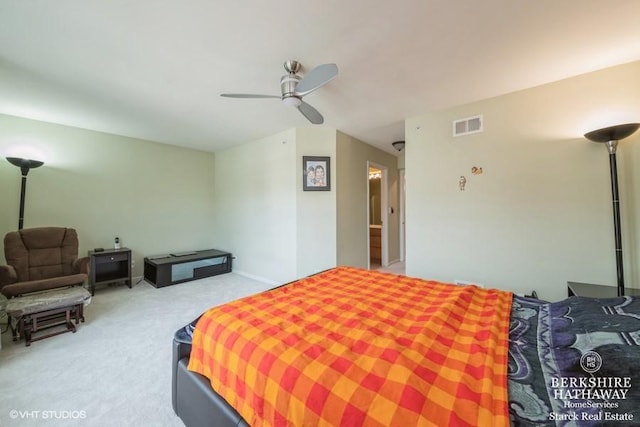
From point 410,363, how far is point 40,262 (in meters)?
4.47

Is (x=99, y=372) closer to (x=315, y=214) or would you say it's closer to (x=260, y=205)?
(x=315, y=214)

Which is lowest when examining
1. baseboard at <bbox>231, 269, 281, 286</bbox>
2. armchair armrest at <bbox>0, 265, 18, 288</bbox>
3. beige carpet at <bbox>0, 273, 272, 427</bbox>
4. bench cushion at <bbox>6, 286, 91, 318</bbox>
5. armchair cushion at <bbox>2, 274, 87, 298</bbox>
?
beige carpet at <bbox>0, 273, 272, 427</bbox>

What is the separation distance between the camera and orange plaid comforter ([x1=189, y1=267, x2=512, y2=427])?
0.78 meters

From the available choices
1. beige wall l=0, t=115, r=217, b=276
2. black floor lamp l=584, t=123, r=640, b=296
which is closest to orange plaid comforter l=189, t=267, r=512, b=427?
black floor lamp l=584, t=123, r=640, b=296

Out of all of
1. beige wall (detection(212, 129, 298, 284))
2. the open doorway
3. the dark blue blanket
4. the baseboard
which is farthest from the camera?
the open doorway

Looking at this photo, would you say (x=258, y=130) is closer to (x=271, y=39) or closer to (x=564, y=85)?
(x=271, y=39)

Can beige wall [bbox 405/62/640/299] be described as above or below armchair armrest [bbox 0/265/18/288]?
above

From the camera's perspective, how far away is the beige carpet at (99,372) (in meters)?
1.52

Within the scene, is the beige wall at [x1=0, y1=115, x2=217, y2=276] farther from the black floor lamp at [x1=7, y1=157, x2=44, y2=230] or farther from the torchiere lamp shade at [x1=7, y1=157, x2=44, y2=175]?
the torchiere lamp shade at [x1=7, y1=157, x2=44, y2=175]

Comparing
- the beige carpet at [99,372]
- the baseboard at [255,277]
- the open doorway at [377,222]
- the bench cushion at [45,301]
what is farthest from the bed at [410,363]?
the open doorway at [377,222]

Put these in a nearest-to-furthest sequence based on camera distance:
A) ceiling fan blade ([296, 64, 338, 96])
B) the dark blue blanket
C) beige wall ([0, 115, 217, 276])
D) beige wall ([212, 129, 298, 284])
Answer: the dark blue blanket → ceiling fan blade ([296, 64, 338, 96]) → beige wall ([0, 115, 217, 276]) → beige wall ([212, 129, 298, 284])

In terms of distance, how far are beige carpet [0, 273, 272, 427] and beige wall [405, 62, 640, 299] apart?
296cm

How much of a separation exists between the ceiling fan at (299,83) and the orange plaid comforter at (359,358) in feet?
5.15

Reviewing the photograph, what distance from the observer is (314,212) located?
3863 mm
